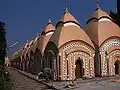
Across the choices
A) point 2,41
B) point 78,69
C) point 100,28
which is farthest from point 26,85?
point 2,41

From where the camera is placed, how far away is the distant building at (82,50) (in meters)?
28.1

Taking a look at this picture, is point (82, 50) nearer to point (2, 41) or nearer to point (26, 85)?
point (26, 85)

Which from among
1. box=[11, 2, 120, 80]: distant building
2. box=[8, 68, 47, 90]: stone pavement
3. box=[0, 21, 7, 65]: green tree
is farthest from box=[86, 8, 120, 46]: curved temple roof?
box=[0, 21, 7, 65]: green tree

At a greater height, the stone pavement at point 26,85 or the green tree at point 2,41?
the green tree at point 2,41

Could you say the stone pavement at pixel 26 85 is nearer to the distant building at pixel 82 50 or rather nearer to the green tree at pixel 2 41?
the distant building at pixel 82 50

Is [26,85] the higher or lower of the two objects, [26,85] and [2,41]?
the lower

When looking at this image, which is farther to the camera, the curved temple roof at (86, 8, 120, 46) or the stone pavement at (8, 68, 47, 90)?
the curved temple roof at (86, 8, 120, 46)

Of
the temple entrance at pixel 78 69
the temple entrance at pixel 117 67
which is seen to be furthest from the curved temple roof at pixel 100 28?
the temple entrance at pixel 78 69

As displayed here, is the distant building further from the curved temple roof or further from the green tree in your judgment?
the green tree

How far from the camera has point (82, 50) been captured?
2856cm

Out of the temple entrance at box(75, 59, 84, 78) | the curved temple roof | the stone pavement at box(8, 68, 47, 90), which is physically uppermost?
the curved temple roof

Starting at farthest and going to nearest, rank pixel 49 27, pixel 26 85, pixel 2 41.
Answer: pixel 2 41 → pixel 49 27 → pixel 26 85

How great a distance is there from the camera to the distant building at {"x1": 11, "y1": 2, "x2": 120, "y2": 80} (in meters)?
28.1

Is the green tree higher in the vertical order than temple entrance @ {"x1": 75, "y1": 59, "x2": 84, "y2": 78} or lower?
higher
